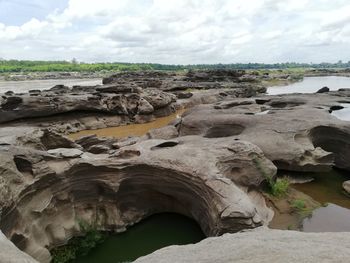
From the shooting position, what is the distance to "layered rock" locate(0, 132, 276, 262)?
8414mm

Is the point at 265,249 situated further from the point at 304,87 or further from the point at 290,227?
the point at 304,87

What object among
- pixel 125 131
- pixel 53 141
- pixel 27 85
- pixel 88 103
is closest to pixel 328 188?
pixel 53 141

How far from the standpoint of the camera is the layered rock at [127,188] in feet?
27.6

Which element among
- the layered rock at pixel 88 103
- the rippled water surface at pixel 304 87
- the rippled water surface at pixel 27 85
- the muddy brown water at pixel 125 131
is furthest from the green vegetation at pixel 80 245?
the rippled water surface at pixel 27 85

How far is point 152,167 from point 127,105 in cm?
1841

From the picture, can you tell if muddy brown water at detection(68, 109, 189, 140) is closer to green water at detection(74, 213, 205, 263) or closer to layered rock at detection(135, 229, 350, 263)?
green water at detection(74, 213, 205, 263)

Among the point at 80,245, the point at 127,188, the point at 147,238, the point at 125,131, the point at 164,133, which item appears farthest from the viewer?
the point at 125,131

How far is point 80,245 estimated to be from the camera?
929 centimetres

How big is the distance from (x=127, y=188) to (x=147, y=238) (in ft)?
5.18

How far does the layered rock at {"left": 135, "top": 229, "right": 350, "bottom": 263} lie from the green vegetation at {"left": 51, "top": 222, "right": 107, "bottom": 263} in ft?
15.8

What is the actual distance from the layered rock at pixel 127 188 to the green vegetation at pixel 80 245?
203 mm

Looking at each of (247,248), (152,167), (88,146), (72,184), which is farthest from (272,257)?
(88,146)

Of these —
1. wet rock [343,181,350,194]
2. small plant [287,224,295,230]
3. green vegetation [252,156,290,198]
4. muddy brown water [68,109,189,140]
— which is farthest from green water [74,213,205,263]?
muddy brown water [68,109,189,140]

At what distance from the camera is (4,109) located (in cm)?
2334
